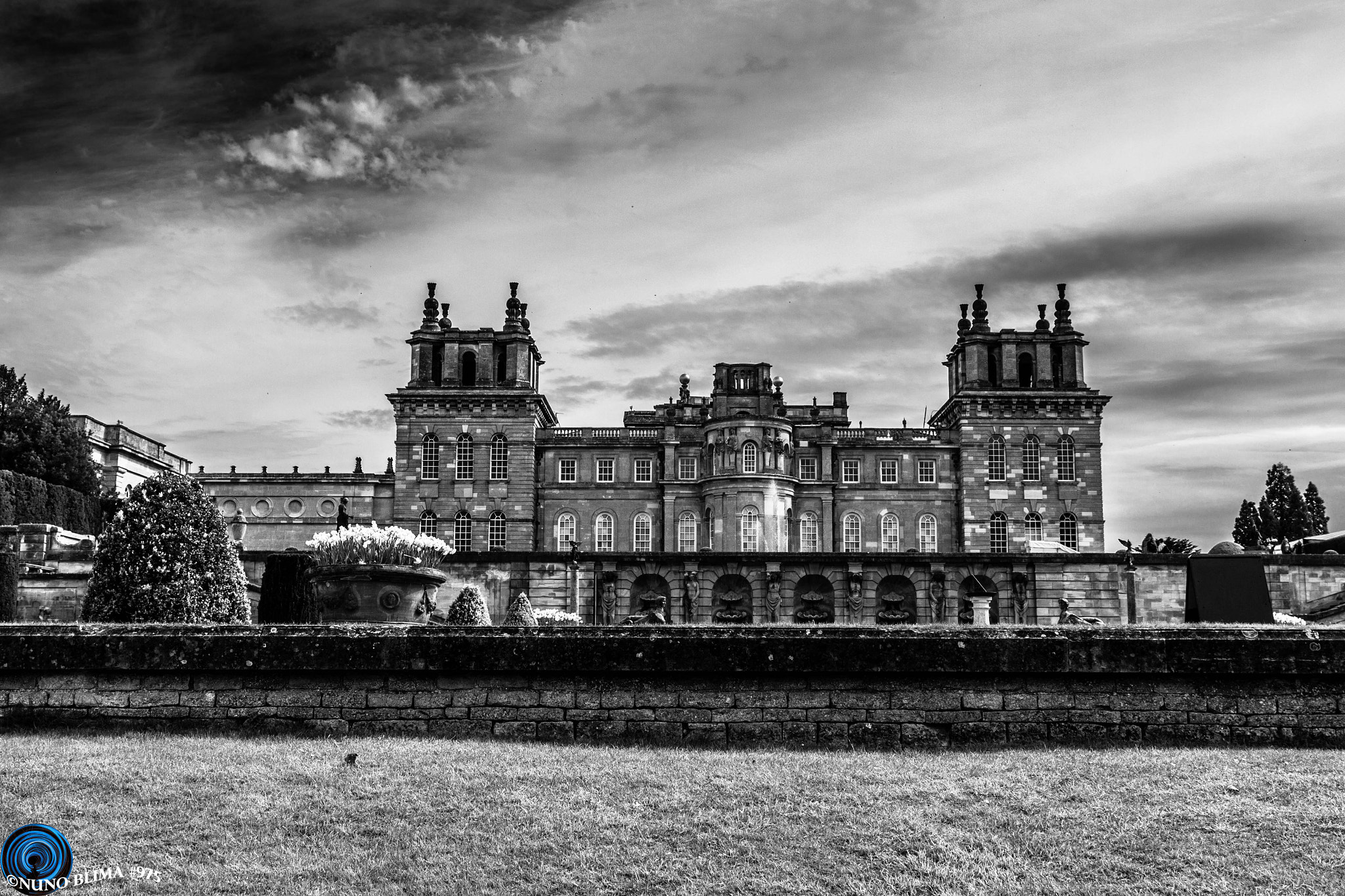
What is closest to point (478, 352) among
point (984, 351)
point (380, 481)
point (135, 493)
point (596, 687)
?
point (380, 481)

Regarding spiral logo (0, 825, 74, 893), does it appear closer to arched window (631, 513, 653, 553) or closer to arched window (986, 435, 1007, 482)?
arched window (631, 513, 653, 553)

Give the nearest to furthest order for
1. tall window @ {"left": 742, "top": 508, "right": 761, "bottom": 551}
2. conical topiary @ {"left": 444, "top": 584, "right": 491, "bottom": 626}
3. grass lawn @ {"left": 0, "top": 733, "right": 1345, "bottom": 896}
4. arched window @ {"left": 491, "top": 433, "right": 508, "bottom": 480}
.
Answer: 1. grass lawn @ {"left": 0, "top": 733, "right": 1345, "bottom": 896}
2. conical topiary @ {"left": 444, "top": 584, "right": 491, "bottom": 626}
3. tall window @ {"left": 742, "top": 508, "right": 761, "bottom": 551}
4. arched window @ {"left": 491, "top": 433, "right": 508, "bottom": 480}

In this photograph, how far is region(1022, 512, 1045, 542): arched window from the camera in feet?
205

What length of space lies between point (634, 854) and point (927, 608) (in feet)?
138

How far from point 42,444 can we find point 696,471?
103 feet

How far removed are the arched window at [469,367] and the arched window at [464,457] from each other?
319 centimetres

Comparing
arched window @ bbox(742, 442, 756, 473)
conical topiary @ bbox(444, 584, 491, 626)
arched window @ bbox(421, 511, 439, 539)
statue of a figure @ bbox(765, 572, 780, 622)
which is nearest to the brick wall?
conical topiary @ bbox(444, 584, 491, 626)

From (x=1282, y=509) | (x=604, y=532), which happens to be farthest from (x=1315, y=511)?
(x=604, y=532)

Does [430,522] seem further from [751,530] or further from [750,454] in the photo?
[750,454]

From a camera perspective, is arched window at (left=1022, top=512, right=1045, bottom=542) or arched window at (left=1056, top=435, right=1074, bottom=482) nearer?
arched window at (left=1022, top=512, right=1045, bottom=542)

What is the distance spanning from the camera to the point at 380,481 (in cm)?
6325

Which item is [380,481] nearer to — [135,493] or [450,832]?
[135,493]

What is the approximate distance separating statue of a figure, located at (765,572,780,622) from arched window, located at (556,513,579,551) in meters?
18.2

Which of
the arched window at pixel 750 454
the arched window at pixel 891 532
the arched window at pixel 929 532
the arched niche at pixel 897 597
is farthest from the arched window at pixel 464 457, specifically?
the arched niche at pixel 897 597
